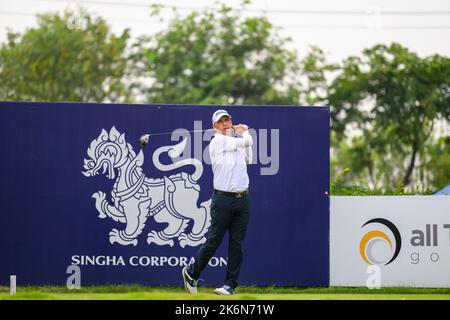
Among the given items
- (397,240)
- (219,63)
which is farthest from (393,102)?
(397,240)

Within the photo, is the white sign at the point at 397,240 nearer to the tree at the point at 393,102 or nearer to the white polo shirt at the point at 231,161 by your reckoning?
the white polo shirt at the point at 231,161

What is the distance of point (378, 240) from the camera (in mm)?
14570

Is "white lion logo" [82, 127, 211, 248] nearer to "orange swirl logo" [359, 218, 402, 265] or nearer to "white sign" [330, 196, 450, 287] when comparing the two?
"white sign" [330, 196, 450, 287]

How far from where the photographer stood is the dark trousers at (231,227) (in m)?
12.1

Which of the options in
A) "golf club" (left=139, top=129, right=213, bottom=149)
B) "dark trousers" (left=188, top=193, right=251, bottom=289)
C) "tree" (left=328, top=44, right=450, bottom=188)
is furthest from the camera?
"tree" (left=328, top=44, right=450, bottom=188)

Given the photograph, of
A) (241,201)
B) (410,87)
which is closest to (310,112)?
(241,201)

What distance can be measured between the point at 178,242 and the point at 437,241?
12.0 ft

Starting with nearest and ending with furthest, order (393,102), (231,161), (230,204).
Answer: (230,204) < (231,161) < (393,102)

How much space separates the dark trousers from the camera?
39.8 feet

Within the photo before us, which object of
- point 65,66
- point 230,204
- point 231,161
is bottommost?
point 230,204

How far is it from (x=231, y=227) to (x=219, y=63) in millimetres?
37326

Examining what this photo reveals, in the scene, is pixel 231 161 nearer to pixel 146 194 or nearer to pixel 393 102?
pixel 146 194

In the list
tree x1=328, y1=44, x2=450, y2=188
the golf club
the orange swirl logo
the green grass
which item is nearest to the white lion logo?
the golf club

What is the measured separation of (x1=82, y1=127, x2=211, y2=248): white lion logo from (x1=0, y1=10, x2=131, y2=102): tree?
115 ft
